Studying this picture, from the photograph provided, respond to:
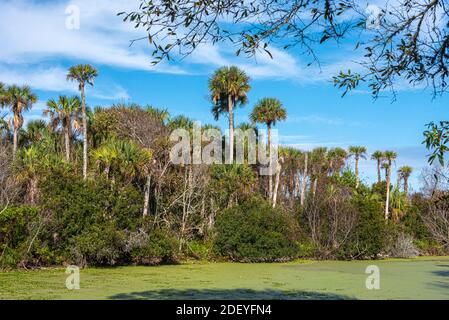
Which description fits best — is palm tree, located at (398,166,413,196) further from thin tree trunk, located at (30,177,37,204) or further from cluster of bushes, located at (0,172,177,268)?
thin tree trunk, located at (30,177,37,204)

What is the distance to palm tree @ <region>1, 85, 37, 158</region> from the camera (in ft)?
122

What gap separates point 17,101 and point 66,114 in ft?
12.2

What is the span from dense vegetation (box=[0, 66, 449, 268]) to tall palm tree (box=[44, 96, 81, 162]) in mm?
81

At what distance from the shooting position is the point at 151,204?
3409 centimetres

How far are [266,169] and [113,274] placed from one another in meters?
20.8

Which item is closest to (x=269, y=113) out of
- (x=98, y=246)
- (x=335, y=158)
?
(x=335, y=158)

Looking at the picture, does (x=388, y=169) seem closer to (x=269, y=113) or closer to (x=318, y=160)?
(x=318, y=160)

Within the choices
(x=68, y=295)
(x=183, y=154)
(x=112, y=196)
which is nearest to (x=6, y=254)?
(x=112, y=196)

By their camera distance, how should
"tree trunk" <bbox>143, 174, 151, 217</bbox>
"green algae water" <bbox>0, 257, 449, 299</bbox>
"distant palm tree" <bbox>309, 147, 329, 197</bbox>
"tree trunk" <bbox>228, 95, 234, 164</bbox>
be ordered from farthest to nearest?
"distant palm tree" <bbox>309, 147, 329, 197</bbox> < "tree trunk" <bbox>228, 95, 234, 164</bbox> < "tree trunk" <bbox>143, 174, 151, 217</bbox> < "green algae water" <bbox>0, 257, 449, 299</bbox>

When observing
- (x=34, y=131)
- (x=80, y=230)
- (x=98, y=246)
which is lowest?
(x=98, y=246)

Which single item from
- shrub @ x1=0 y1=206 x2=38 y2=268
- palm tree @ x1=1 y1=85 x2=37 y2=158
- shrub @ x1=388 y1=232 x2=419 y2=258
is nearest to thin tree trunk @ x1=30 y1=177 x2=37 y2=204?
shrub @ x1=0 y1=206 x2=38 y2=268

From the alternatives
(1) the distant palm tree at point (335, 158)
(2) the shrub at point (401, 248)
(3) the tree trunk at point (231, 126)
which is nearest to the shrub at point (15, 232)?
(3) the tree trunk at point (231, 126)

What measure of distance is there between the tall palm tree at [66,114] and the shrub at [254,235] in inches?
461
